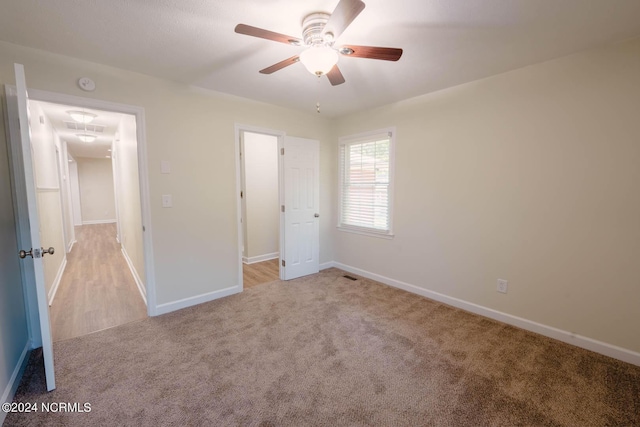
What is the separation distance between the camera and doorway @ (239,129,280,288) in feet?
15.4

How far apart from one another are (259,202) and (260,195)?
13cm

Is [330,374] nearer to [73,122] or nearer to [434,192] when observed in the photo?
[434,192]

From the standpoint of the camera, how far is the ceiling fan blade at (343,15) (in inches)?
49.9

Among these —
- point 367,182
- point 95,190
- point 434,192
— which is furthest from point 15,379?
point 95,190

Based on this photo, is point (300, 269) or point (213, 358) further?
point (300, 269)

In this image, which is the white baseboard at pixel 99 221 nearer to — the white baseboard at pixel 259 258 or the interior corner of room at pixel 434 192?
the interior corner of room at pixel 434 192

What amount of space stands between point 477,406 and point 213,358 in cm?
187

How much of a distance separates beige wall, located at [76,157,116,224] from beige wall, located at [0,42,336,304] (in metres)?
9.17

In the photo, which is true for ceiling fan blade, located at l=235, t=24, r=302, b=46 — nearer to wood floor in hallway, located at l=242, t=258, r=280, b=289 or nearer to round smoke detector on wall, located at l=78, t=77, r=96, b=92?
round smoke detector on wall, located at l=78, t=77, r=96, b=92

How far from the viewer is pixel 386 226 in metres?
3.67

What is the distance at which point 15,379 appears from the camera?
1.80 meters

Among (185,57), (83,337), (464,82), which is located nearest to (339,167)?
(464,82)

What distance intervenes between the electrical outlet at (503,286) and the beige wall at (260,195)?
3340 millimetres

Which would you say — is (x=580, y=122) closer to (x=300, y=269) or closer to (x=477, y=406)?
(x=477, y=406)
